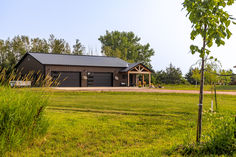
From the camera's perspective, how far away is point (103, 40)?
6544 centimetres

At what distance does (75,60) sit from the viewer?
30.2 meters

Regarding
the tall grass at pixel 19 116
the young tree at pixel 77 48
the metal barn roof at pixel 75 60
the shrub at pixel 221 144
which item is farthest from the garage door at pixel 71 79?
the shrub at pixel 221 144

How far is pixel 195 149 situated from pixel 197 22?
2.06 meters

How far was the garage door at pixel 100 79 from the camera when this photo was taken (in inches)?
1196

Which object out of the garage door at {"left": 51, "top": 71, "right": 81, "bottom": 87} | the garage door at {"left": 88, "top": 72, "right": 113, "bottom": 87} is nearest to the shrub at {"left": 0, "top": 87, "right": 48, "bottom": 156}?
the garage door at {"left": 51, "top": 71, "right": 81, "bottom": 87}

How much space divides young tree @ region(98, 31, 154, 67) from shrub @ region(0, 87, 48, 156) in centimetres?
5363

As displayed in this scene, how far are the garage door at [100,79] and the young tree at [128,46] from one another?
26558mm

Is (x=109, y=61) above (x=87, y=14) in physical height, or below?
below

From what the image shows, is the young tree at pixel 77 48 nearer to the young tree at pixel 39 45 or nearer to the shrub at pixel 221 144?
the young tree at pixel 39 45

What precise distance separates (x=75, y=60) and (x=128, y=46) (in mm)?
32269

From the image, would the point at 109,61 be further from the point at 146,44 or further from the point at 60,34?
the point at 146,44

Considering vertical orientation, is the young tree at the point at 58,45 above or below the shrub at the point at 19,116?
above

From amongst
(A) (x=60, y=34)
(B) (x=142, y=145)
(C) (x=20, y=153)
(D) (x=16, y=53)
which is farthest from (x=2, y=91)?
(A) (x=60, y=34)

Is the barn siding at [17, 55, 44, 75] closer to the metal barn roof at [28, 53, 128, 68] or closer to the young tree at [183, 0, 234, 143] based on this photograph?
the metal barn roof at [28, 53, 128, 68]
